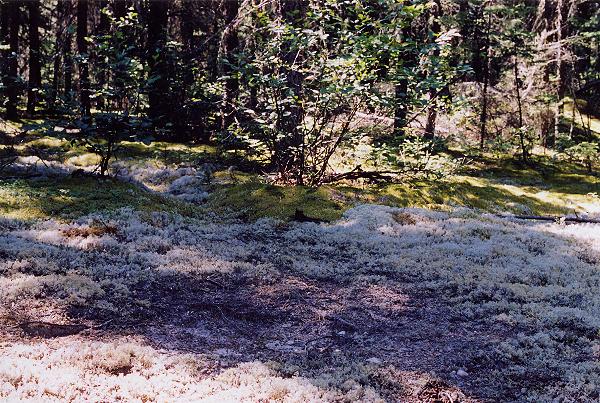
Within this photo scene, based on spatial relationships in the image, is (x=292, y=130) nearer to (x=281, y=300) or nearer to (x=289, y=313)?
(x=281, y=300)

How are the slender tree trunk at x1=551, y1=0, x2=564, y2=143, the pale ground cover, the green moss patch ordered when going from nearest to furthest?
the pale ground cover, the green moss patch, the slender tree trunk at x1=551, y1=0, x2=564, y2=143

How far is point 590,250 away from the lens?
9258 mm

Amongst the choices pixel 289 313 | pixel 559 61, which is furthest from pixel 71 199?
pixel 559 61

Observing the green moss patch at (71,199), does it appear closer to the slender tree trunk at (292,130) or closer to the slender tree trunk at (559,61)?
the slender tree trunk at (292,130)

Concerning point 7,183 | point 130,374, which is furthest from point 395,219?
point 7,183

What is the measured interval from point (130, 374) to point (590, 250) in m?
8.80

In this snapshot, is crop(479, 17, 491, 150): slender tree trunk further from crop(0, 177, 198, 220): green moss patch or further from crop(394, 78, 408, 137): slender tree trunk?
crop(0, 177, 198, 220): green moss patch

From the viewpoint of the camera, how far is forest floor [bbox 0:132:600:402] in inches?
177

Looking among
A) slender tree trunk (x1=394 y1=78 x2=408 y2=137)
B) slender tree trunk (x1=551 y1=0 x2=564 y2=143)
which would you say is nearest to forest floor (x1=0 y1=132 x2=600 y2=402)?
slender tree trunk (x1=394 y1=78 x2=408 y2=137)

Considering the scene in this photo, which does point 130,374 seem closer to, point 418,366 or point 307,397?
point 307,397

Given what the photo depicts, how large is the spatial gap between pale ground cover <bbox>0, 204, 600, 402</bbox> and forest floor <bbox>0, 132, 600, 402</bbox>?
26 millimetres

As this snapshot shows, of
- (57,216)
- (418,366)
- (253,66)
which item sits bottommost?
(418,366)

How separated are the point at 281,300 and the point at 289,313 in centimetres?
35

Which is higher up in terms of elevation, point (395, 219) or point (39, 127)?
point (39, 127)
